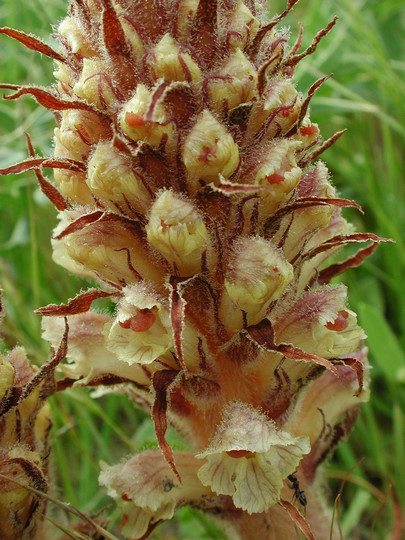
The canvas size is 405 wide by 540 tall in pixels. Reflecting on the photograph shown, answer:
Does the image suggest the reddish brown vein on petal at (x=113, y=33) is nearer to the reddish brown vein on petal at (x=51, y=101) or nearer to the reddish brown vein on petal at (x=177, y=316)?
the reddish brown vein on petal at (x=51, y=101)

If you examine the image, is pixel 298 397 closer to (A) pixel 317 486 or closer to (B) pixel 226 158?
(A) pixel 317 486

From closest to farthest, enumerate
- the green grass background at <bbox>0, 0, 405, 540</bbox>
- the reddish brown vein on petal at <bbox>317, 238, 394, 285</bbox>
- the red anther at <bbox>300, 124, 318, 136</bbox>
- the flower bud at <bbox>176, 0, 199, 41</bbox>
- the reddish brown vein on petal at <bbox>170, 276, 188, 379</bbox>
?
the reddish brown vein on petal at <bbox>170, 276, 188, 379</bbox>, the flower bud at <bbox>176, 0, 199, 41</bbox>, the red anther at <bbox>300, 124, 318, 136</bbox>, the reddish brown vein on petal at <bbox>317, 238, 394, 285</bbox>, the green grass background at <bbox>0, 0, 405, 540</bbox>

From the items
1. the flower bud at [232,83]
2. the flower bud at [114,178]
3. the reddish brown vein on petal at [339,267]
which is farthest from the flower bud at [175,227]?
the reddish brown vein on petal at [339,267]

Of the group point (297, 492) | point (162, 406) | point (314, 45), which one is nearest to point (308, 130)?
point (314, 45)

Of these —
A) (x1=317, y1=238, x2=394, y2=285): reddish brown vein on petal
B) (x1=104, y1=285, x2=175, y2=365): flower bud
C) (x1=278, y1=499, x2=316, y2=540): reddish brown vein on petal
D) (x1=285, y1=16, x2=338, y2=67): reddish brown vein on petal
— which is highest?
(x1=285, y1=16, x2=338, y2=67): reddish brown vein on petal

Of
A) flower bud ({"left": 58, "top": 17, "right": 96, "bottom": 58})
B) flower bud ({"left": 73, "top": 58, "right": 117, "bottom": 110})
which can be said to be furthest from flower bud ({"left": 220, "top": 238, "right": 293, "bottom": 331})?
flower bud ({"left": 58, "top": 17, "right": 96, "bottom": 58})

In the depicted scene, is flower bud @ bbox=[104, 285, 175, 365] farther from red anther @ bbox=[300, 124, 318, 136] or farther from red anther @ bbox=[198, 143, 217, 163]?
red anther @ bbox=[300, 124, 318, 136]
